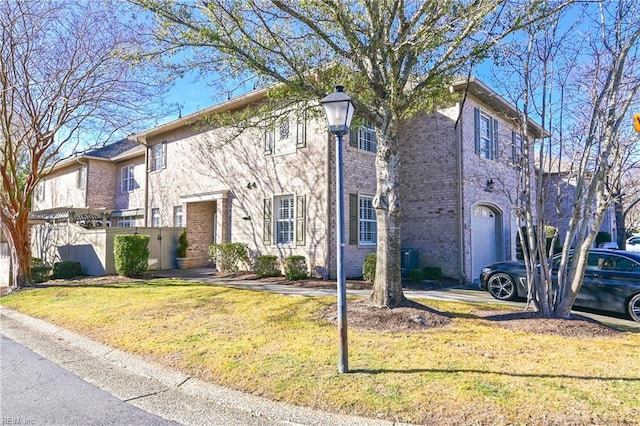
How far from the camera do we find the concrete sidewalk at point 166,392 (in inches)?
146

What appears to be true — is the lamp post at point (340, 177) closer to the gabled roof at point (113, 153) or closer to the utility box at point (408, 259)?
the utility box at point (408, 259)

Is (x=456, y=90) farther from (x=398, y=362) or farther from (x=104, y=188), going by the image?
(x=104, y=188)

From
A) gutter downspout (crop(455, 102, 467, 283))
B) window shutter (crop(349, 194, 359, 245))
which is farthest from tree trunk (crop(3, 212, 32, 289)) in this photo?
gutter downspout (crop(455, 102, 467, 283))

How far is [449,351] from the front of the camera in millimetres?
5262

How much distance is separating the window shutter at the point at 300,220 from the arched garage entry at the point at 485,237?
5.75 meters

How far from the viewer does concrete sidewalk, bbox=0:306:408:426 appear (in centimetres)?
371

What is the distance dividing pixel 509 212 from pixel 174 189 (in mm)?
14622

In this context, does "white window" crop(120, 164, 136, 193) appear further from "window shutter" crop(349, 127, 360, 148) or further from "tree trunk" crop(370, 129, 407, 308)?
"tree trunk" crop(370, 129, 407, 308)

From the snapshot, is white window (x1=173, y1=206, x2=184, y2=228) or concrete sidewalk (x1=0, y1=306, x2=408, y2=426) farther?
white window (x1=173, y1=206, x2=184, y2=228)

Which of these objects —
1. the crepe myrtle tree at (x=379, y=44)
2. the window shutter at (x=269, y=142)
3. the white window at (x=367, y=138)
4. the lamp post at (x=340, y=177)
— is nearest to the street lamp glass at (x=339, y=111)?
the lamp post at (x=340, y=177)

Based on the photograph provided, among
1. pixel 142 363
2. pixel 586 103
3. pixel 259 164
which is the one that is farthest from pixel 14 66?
pixel 586 103

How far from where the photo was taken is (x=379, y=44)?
745 centimetres

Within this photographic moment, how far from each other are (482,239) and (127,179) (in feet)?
63.1

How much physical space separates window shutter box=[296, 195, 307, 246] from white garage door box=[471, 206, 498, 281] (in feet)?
18.9
